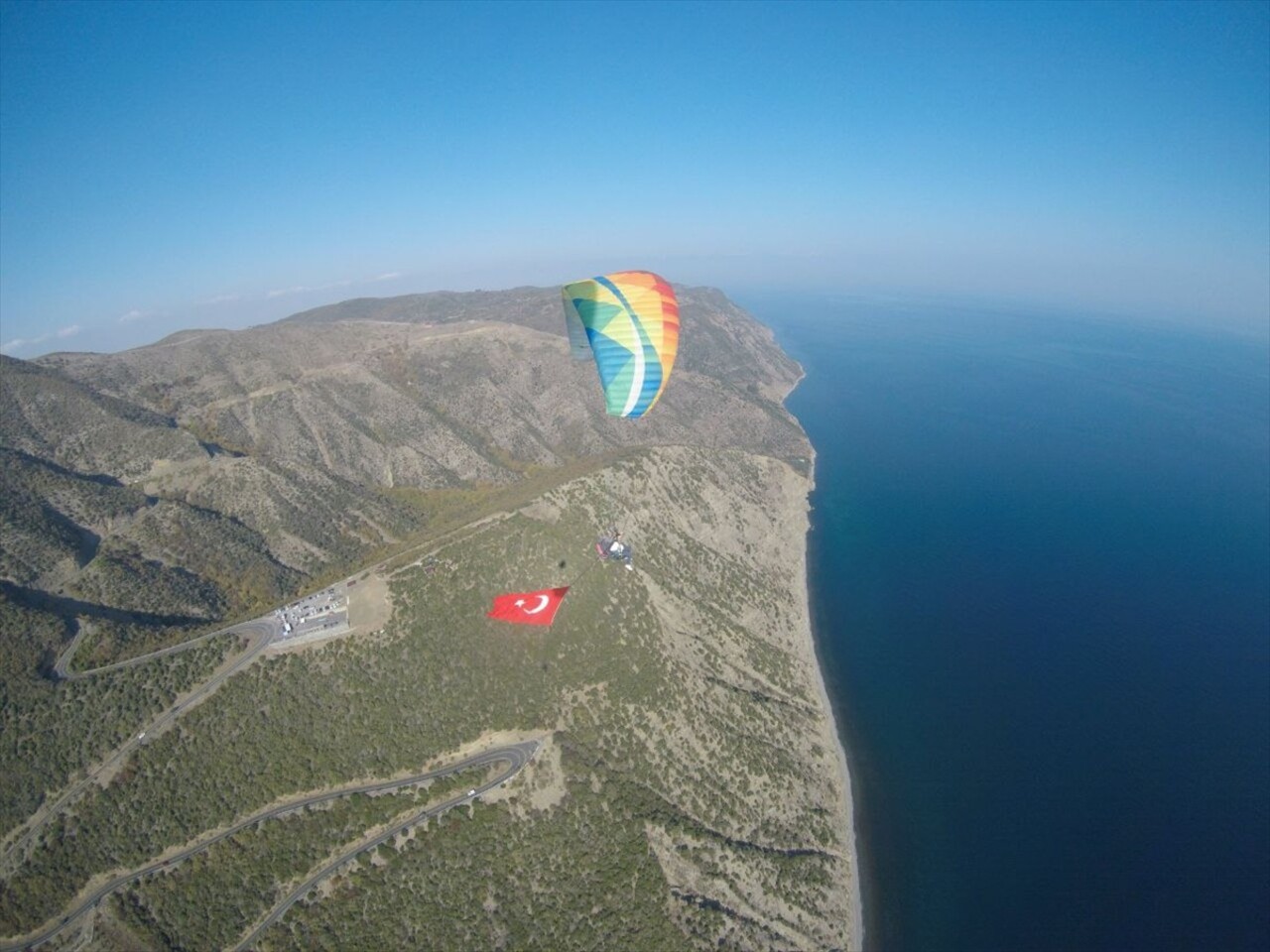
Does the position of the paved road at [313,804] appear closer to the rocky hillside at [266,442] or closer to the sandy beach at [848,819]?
the rocky hillside at [266,442]

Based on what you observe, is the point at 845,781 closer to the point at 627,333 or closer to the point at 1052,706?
the point at 1052,706

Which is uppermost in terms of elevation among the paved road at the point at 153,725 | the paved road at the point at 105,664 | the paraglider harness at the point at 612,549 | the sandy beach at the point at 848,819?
the paraglider harness at the point at 612,549

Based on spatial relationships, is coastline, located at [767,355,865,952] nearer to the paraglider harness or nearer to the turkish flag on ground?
the paraglider harness

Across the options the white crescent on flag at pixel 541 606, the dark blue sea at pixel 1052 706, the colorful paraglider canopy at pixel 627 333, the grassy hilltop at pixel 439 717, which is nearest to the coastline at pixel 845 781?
the grassy hilltop at pixel 439 717

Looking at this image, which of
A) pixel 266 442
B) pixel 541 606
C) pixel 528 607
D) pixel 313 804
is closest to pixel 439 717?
pixel 313 804

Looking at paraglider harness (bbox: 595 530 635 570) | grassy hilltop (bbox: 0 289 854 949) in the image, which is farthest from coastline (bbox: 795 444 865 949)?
paraglider harness (bbox: 595 530 635 570)

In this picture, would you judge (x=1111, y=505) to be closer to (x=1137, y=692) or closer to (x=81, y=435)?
(x=1137, y=692)
